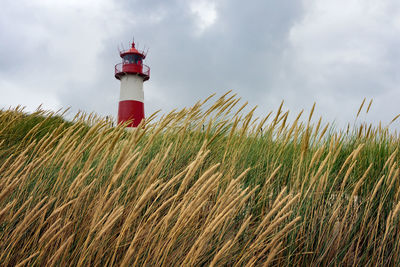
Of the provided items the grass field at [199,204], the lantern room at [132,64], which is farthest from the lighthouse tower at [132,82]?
the grass field at [199,204]

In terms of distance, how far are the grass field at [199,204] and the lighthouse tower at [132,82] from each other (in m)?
16.1

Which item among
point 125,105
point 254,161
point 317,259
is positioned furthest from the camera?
point 125,105

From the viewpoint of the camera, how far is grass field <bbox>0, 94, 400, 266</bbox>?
4.04 feet

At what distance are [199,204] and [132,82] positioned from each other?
19.4 m

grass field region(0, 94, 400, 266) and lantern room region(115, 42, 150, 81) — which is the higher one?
lantern room region(115, 42, 150, 81)

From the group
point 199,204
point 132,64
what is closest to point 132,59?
point 132,64

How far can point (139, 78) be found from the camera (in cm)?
2039

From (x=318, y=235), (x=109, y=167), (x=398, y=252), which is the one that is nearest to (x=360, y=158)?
(x=398, y=252)

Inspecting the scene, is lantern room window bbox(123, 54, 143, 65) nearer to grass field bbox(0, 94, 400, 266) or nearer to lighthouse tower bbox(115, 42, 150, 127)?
lighthouse tower bbox(115, 42, 150, 127)

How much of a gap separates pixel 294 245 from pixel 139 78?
1954 cm

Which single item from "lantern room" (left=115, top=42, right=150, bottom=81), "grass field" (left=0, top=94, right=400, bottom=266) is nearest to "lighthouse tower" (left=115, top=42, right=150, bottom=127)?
"lantern room" (left=115, top=42, right=150, bottom=81)

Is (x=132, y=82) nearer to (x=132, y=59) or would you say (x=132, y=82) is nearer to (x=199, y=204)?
(x=132, y=59)

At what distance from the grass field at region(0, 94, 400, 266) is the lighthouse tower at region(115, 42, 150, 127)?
16075 mm

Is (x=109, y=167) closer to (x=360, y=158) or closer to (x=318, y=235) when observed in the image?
(x=318, y=235)
